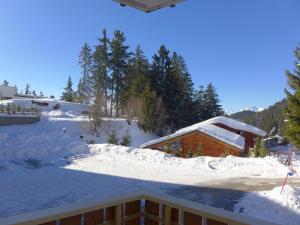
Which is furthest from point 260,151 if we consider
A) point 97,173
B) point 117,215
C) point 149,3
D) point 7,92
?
point 7,92

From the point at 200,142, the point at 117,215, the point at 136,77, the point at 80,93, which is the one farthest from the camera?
the point at 80,93

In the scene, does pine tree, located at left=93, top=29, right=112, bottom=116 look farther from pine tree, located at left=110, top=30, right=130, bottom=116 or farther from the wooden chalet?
the wooden chalet

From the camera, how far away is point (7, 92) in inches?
2943

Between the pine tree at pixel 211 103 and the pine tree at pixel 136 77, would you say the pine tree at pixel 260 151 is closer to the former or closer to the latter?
the pine tree at pixel 136 77

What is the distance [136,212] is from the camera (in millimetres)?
3846

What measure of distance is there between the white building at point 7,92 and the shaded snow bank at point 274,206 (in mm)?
70263

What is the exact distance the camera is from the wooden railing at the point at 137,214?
9.51ft

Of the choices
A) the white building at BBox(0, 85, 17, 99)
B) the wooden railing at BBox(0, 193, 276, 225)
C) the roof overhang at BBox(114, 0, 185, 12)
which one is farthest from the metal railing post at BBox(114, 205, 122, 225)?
the white building at BBox(0, 85, 17, 99)

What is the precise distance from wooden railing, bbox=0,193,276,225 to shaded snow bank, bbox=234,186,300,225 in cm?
680

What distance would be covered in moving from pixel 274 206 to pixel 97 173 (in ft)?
26.1

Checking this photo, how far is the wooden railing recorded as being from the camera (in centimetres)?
290

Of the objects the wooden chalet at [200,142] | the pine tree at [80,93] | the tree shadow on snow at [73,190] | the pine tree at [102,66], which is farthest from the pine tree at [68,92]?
the tree shadow on snow at [73,190]

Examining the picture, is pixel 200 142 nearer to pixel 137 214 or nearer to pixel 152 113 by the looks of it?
pixel 152 113

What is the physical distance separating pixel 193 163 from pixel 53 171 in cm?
719
